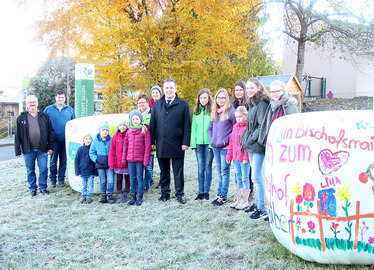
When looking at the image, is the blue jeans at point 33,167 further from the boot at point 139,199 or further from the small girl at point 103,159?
the boot at point 139,199

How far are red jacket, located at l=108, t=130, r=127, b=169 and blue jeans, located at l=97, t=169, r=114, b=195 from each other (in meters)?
0.19

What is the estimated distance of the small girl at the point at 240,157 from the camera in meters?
5.05

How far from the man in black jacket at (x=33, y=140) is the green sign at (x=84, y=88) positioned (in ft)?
10.0

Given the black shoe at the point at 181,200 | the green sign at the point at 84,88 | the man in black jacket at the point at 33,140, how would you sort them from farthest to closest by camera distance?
the green sign at the point at 84,88, the man in black jacket at the point at 33,140, the black shoe at the point at 181,200

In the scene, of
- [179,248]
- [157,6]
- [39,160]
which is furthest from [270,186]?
[157,6]

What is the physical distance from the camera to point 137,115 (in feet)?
19.1

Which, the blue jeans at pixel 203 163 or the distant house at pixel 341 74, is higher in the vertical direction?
the distant house at pixel 341 74

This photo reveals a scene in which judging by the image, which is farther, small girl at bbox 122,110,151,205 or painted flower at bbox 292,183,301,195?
small girl at bbox 122,110,151,205

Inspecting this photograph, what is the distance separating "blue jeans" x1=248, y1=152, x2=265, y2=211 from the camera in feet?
15.1

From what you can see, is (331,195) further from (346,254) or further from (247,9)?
(247,9)

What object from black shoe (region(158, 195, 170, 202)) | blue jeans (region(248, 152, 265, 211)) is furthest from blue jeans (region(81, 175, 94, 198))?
blue jeans (region(248, 152, 265, 211))

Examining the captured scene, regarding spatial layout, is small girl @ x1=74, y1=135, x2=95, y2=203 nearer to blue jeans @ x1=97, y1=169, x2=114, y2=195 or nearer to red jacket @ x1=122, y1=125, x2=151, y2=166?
blue jeans @ x1=97, y1=169, x2=114, y2=195

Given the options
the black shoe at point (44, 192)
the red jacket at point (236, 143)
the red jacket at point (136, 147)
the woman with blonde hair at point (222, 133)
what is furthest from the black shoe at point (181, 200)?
the black shoe at point (44, 192)

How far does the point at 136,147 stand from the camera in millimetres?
5773
